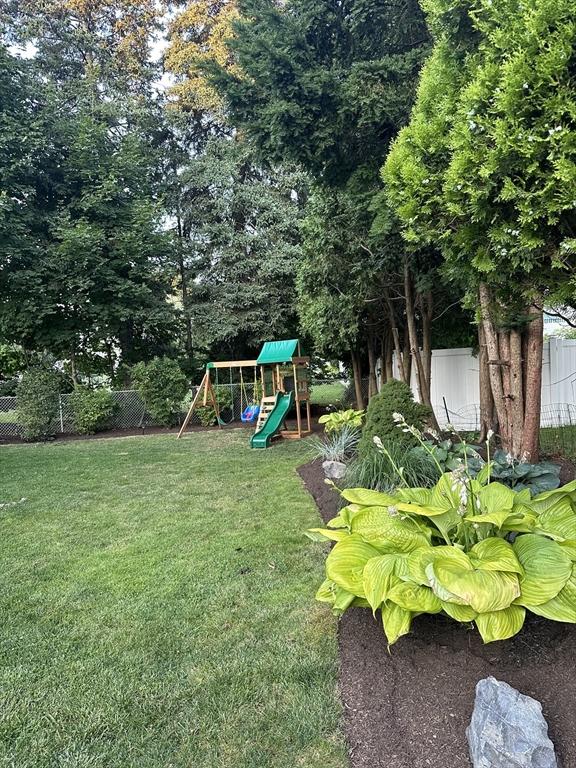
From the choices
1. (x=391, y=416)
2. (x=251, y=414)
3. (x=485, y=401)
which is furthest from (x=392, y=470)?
(x=251, y=414)

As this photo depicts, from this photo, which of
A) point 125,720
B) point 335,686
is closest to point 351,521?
point 335,686

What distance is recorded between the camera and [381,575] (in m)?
1.78

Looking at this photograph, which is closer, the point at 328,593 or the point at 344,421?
the point at 328,593

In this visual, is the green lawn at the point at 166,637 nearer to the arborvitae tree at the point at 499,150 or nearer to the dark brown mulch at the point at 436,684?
the dark brown mulch at the point at 436,684

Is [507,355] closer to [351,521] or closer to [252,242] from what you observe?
[351,521]

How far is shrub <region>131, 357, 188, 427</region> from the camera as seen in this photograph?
1106 cm

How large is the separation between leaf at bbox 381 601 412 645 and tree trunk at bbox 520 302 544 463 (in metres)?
2.49

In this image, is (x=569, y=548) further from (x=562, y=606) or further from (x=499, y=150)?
(x=499, y=150)

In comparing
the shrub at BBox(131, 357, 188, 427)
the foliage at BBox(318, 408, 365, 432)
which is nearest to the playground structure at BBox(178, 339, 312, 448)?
the shrub at BBox(131, 357, 188, 427)

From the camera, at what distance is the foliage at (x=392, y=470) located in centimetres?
345

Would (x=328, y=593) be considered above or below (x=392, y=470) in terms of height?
below

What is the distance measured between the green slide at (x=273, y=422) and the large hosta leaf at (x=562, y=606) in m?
6.45

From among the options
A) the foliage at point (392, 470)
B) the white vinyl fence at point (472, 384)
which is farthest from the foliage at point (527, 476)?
the white vinyl fence at point (472, 384)

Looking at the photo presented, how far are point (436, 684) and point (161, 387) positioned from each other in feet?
33.2
